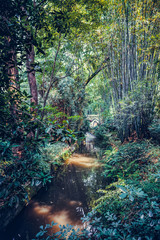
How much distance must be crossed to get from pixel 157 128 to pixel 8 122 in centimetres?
352

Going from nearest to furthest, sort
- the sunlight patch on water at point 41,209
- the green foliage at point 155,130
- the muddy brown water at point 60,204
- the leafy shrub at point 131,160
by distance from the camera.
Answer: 1. the muddy brown water at point 60,204
2. the sunlight patch on water at point 41,209
3. the leafy shrub at point 131,160
4. the green foliage at point 155,130

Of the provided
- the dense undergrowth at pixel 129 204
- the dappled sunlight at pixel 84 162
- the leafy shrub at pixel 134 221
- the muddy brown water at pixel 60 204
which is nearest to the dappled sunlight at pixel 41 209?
the muddy brown water at pixel 60 204

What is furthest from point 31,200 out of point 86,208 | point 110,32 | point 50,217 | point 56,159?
point 110,32

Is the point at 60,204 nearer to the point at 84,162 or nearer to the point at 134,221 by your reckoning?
the point at 134,221

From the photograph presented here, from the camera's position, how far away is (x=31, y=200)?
2717 millimetres

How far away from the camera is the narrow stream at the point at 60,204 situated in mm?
2025

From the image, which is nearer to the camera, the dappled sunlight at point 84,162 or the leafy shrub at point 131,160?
the leafy shrub at point 131,160

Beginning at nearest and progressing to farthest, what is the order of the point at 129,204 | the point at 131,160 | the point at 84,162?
the point at 129,204 < the point at 131,160 < the point at 84,162

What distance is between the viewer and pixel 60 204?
2.64m

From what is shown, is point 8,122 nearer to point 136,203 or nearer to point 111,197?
point 136,203

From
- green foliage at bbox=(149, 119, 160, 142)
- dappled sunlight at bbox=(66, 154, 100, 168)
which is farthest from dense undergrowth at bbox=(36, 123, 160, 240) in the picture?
dappled sunlight at bbox=(66, 154, 100, 168)

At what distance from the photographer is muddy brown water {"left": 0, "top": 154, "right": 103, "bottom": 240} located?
2.02 metres

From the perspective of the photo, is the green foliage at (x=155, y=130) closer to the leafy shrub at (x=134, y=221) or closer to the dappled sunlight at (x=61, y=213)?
the leafy shrub at (x=134, y=221)

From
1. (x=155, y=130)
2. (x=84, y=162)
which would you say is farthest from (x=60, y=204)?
(x=155, y=130)
